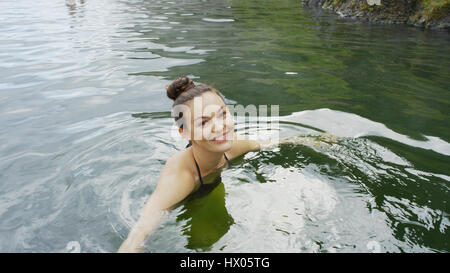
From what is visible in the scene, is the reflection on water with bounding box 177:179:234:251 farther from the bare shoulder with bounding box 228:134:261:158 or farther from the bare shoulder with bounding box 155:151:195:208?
the bare shoulder with bounding box 228:134:261:158

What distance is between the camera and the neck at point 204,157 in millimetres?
3258

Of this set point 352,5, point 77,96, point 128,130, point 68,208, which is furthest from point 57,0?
point 68,208

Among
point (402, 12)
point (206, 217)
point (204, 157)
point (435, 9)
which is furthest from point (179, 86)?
point (402, 12)

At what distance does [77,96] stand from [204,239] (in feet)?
13.6

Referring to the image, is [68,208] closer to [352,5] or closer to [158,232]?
[158,232]

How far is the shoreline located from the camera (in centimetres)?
1041

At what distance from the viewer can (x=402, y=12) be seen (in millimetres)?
11602

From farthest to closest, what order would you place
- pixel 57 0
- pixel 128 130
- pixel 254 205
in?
1. pixel 57 0
2. pixel 128 130
3. pixel 254 205

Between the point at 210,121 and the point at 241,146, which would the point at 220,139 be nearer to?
the point at 210,121

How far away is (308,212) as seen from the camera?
300cm

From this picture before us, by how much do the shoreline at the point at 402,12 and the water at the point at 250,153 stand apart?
5.11ft

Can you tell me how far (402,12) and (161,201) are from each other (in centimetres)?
1153

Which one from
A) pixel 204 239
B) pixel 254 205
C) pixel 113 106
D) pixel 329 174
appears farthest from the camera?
pixel 113 106

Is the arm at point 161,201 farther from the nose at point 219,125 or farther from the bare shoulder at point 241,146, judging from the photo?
the bare shoulder at point 241,146
